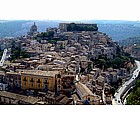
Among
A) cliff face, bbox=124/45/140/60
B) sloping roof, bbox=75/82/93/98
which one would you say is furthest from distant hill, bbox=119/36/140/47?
sloping roof, bbox=75/82/93/98

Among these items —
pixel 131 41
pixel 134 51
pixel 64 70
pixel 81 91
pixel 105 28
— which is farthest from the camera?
pixel 131 41

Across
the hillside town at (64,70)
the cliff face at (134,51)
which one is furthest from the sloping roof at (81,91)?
the cliff face at (134,51)

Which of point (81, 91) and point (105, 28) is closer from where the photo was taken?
point (81, 91)

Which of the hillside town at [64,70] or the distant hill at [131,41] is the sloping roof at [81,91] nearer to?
the hillside town at [64,70]

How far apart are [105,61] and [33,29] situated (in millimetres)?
6131

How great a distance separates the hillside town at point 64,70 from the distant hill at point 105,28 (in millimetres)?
2244

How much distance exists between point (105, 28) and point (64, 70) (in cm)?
1047

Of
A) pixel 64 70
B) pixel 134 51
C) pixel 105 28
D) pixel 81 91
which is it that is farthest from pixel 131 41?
pixel 81 91

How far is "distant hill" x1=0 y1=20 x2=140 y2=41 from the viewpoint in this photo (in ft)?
50.5

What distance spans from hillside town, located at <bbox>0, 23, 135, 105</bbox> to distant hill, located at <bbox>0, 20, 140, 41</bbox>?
7.36ft

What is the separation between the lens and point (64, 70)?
17.6 ft

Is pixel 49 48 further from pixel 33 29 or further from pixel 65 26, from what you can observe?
pixel 33 29

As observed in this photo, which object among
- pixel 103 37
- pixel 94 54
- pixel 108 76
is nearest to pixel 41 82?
pixel 108 76

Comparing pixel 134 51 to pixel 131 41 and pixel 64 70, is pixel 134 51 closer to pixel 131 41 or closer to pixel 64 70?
pixel 131 41
